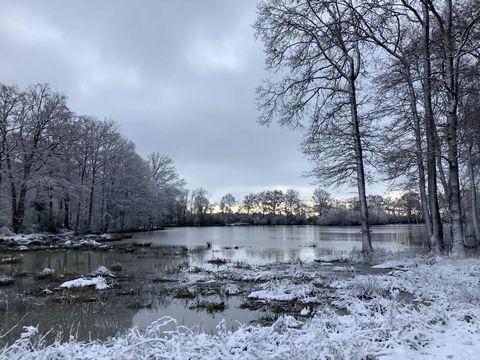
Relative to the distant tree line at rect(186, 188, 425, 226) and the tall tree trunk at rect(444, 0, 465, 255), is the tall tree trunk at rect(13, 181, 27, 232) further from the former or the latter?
the distant tree line at rect(186, 188, 425, 226)

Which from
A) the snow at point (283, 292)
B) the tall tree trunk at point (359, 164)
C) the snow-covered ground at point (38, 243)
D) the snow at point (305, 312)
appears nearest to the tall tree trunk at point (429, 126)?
the tall tree trunk at point (359, 164)

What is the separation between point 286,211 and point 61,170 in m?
95.8

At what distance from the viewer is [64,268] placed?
687 inches

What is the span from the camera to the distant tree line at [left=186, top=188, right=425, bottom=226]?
9241 centimetres

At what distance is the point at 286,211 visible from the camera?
129 meters

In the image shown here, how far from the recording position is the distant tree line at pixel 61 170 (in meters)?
37.2

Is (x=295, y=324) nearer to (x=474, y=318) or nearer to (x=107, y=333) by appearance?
(x=474, y=318)

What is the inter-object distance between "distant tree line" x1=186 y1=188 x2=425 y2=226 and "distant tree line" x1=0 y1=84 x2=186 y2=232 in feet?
131

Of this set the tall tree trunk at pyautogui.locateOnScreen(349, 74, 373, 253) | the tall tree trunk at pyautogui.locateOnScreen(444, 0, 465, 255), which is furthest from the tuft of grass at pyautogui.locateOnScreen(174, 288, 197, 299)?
the tall tree trunk at pyautogui.locateOnScreen(349, 74, 373, 253)

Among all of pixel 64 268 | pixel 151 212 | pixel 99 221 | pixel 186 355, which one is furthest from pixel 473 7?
pixel 151 212

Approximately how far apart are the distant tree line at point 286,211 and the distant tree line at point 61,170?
40049mm

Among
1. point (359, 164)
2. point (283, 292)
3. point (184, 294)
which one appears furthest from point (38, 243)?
point (283, 292)

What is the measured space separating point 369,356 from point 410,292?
188 inches

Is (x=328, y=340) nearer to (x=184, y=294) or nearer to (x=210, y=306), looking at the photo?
(x=210, y=306)
